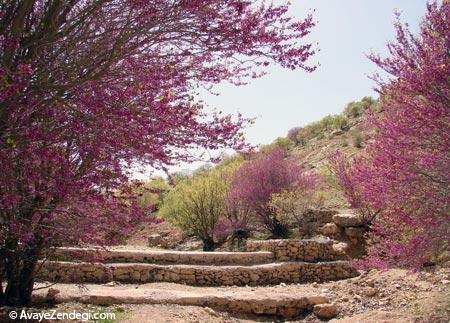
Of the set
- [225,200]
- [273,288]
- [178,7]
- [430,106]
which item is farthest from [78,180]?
[225,200]

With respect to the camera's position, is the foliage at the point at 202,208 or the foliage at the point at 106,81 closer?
the foliage at the point at 106,81

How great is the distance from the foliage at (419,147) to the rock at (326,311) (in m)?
2.35

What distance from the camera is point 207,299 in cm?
938

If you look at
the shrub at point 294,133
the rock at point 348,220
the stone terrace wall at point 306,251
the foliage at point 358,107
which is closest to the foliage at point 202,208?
the stone terrace wall at point 306,251

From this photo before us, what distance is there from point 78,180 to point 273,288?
789cm

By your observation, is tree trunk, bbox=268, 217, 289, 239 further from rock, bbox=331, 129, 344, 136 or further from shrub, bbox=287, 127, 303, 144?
shrub, bbox=287, 127, 303, 144

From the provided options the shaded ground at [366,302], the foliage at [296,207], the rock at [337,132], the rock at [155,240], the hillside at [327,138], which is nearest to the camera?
the shaded ground at [366,302]

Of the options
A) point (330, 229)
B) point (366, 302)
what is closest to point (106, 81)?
point (366, 302)

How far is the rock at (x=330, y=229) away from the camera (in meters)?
15.1

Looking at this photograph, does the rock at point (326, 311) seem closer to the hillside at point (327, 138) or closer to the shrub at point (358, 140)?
the hillside at point (327, 138)

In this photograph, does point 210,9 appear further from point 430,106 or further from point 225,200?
point 225,200

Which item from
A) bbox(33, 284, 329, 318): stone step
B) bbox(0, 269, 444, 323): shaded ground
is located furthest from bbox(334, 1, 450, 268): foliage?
bbox(33, 284, 329, 318): stone step

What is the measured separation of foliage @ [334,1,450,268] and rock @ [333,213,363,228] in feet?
23.9

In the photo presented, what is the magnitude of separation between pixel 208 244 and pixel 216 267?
17.2 feet
